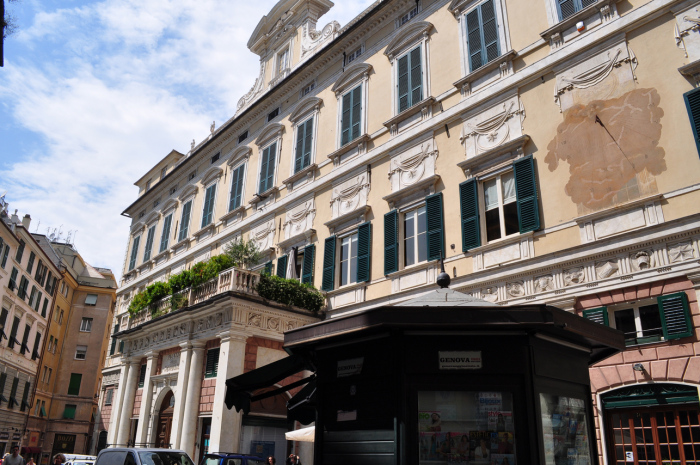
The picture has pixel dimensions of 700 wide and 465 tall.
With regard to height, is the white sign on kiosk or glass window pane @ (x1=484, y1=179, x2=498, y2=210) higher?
glass window pane @ (x1=484, y1=179, x2=498, y2=210)

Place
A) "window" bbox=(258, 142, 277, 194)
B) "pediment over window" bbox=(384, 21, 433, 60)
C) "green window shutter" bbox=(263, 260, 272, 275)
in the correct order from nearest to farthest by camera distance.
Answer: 1. "pediment over window" bbox=(384, 21, 433, 60)
2. "green window shutter" bbox=(263, 260, 272, 275)
3. "window" bbox=(258, 142, 277, 194)

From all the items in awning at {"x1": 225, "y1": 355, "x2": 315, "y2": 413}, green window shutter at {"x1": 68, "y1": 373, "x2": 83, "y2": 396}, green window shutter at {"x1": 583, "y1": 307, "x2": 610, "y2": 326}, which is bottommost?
awning at {"x1": 225, "y1": 355, "x2": 315, "y2": 413}

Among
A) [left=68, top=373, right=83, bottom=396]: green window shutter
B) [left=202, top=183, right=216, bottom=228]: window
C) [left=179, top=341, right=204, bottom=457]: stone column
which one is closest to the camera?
[left=179, top=341, right=204, bottom=457]: stone column

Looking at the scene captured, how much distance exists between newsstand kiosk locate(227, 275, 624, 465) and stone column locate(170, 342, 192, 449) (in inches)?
518

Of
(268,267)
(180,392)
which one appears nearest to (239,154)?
(268,267)

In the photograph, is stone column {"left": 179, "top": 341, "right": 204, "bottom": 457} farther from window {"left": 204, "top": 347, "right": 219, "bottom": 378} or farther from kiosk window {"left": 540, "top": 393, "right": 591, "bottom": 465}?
kiosk window {"left": 540, "top": 393, "right": 591, "bottom": 465}

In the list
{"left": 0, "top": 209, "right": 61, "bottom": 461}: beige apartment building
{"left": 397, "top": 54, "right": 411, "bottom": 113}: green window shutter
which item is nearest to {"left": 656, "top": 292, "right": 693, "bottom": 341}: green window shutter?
{"left": 397, "top": 54, "right": 411, "bottom": 113}: green window shutter

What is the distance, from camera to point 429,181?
15.1 m

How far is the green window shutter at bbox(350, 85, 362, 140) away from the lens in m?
18.4

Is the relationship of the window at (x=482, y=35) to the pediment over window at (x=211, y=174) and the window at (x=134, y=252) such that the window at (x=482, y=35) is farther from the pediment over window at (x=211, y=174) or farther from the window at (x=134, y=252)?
the window at (x=134, y=252)

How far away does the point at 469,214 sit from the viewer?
13.8m

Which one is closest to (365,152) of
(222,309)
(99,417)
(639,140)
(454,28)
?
(454,28)

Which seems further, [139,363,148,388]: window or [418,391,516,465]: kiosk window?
[139,363,148,388]: window

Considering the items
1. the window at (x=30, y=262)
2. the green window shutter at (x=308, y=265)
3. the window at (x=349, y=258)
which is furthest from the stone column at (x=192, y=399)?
the window at (x=30, y=262)
